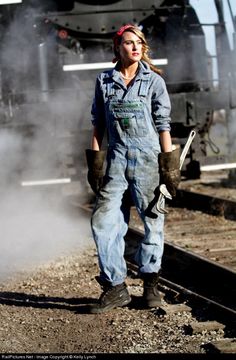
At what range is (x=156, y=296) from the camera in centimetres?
395

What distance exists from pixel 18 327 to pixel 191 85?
5.53 meters

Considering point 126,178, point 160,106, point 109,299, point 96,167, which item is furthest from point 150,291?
point 160,106

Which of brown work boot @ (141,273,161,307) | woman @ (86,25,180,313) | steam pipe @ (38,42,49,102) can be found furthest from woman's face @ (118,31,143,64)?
steam pipe @ (38,42,49,102)

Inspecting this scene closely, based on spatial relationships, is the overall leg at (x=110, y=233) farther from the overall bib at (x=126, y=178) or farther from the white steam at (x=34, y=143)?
the white steam at (x=34, y=143)

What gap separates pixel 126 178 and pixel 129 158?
0.38ft

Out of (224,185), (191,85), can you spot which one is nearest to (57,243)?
(191,85)

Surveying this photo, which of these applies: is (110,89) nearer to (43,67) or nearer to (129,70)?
(129,70)

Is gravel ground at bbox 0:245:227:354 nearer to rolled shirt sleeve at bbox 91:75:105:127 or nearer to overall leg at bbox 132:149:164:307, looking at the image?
overall leg at bbox 132:149:164:307

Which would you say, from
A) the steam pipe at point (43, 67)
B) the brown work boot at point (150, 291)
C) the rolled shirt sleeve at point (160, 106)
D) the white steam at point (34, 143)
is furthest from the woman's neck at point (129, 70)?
the steam pipe at point (43, 67)

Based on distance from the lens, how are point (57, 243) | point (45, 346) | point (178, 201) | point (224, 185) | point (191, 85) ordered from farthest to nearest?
point (224, 185)
point (191, 85)
point (178, 201)
point (57, 243)
point (45, 346)

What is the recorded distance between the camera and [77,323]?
3756 mm

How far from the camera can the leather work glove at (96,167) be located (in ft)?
13.0

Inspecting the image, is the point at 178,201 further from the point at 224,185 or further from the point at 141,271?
the point at 141,271

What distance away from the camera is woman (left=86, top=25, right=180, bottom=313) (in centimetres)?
385
